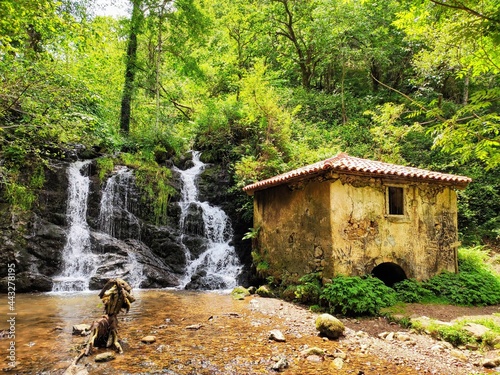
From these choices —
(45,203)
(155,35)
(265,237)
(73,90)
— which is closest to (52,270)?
(45,203)

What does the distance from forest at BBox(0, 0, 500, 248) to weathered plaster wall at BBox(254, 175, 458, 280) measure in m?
2.36

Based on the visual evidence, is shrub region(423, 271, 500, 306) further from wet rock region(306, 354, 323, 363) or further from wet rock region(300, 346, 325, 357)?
wet rock region(306, 354, 323, 363)

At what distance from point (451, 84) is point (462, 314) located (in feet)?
64.8

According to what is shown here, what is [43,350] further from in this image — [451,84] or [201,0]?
[451,84]

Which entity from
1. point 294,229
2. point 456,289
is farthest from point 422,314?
point 294,229

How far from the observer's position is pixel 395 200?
1056cm

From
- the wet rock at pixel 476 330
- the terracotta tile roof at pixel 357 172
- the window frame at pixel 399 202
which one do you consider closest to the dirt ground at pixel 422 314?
the wet rock at pixel 476 330

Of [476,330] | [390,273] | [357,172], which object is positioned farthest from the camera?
[390,273]

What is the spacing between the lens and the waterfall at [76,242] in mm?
11789

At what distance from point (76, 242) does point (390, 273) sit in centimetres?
1211

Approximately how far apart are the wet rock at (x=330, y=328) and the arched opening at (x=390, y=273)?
3962 mm

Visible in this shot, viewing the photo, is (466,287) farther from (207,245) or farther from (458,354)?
(207,245)

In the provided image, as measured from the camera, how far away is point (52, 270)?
12.1m

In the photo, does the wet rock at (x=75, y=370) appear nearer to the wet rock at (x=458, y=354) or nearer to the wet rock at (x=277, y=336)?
the wet rock at (x=277, y=336)
